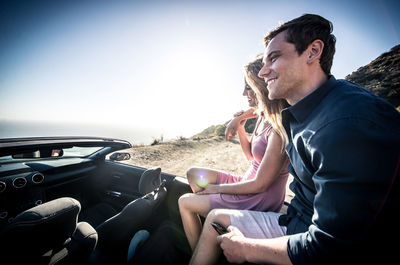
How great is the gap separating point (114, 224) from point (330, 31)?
2.54m

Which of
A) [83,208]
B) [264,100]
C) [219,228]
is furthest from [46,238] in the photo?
[83,208]

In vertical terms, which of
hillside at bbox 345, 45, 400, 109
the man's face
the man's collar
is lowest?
the man's collar

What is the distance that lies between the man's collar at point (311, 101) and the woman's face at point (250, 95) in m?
1.13

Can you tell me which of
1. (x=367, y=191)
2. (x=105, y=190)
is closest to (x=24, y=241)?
(x=367, y=191)

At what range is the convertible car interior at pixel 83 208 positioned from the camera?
2.76 feet

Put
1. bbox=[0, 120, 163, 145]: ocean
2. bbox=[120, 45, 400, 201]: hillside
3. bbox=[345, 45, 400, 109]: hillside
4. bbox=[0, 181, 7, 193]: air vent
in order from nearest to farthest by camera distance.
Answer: bbox=[0, 181, 7, 193]: air vent
bbox=[0, 120, 163, 145]: ocean
bbox=[120, 45, 400, 201]: hillside
bbox=[345, 45, 400, 109]: hillside

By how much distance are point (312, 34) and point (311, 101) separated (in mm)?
616

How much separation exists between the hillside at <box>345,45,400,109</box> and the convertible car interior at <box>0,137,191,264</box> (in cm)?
2212

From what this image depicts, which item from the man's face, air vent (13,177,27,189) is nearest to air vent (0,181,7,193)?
air vent (13,177,27,189)

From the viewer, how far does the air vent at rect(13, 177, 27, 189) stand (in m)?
1.90

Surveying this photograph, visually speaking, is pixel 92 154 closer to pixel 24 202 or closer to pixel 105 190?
pixel 105 190

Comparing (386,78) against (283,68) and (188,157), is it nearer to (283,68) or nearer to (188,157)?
A: (188,157)

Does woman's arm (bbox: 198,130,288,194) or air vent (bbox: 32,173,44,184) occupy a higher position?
woman's arm (bbox: 198,130,288,194)

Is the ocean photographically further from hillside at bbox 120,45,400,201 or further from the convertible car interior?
hillside at bbox 120,45,400,201
